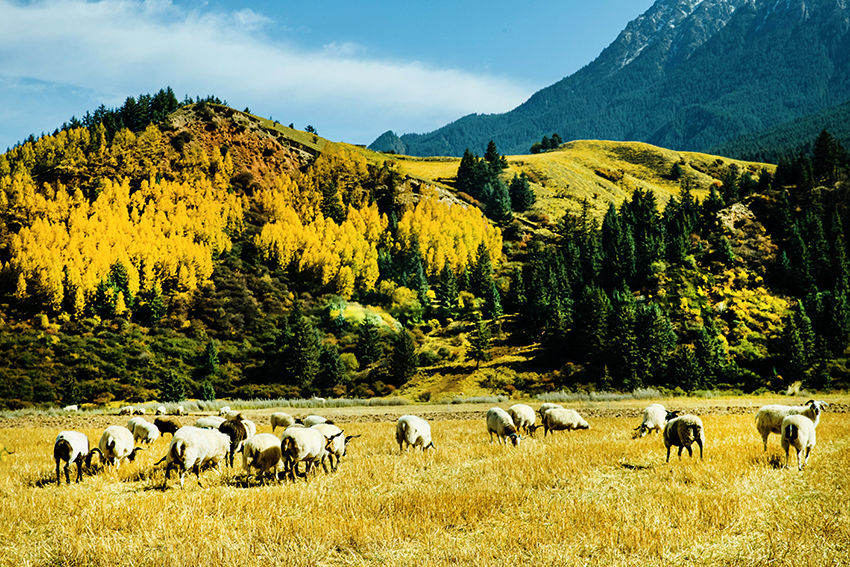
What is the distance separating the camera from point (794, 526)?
8.92m

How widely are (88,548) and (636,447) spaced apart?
16293 mm

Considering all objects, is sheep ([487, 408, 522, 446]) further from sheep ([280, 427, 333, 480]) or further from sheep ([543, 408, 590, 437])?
sheep ([280, 427, 333, 480])

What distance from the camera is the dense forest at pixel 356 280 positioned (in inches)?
2773

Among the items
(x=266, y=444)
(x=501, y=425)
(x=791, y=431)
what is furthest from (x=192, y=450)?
(x=791, y=431)

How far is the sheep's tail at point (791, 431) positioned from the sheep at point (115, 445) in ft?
66.6

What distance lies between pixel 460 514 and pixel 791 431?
35.5 ft

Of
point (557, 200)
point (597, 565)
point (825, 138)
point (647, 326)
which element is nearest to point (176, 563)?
point (597, 565)

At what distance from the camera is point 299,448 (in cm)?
1438

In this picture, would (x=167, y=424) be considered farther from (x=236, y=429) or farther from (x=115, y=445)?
(x=115, y=445)

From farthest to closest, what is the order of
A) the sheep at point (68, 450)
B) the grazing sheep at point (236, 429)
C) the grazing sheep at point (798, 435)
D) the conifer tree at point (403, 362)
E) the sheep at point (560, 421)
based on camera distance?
the conifer tree at point (403, 362) < the sheep at point (560, 421) < the grazing sheep at point (236, 429) < the sheep at point (68, 450) < the grazing sheep at point (798, 435)

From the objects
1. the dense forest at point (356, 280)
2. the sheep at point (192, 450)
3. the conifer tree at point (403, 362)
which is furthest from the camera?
the conifer tree at point (403, 362)

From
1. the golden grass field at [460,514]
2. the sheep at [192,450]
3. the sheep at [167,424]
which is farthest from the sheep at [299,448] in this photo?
the sheep at [167,424]

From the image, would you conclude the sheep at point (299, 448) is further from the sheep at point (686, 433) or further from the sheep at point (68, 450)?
the sheep at point (686, 433)

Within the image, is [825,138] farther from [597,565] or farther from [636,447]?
[597,565]
